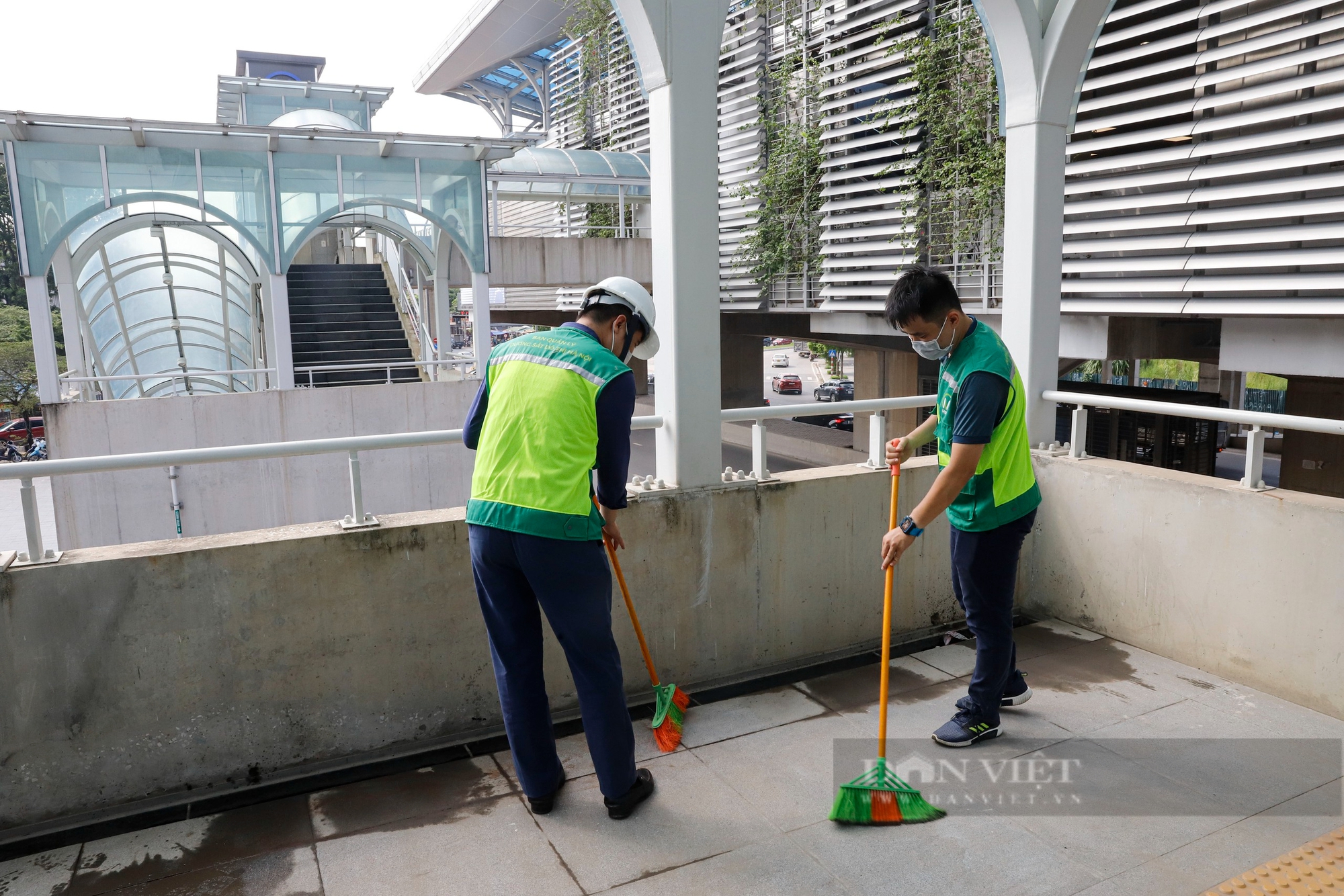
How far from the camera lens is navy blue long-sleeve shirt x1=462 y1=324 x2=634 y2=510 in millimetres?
3115

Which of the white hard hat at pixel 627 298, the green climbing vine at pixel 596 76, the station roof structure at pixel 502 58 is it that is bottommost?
the white hard hat at pixel 627 298

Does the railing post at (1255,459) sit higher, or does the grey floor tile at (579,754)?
the railing post at (1255,459)

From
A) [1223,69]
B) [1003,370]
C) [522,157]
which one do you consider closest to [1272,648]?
[1003,370]

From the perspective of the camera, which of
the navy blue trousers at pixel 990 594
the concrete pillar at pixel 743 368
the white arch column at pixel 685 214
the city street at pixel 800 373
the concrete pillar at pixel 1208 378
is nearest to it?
the navy blue trousers at pixel 990 594

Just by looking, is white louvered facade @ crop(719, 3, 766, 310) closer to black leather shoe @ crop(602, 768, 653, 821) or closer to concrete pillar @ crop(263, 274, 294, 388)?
concrete pillar @ crop(263, 274, 294, 388)

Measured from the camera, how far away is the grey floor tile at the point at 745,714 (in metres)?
3.95

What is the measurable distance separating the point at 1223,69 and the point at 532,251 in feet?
51.0

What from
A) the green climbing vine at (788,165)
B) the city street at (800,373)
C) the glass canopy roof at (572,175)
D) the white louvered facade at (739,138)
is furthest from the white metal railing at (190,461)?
the city street at (800,373)

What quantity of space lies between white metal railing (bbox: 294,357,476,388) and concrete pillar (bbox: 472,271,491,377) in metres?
0.28

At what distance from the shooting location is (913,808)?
320 centimetres

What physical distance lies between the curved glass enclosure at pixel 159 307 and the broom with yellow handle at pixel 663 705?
1519 cm

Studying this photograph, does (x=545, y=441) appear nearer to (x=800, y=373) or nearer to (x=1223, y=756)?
(x=1223, y=756)

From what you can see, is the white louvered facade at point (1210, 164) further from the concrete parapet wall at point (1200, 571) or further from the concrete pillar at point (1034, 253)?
the concrete parapet wall at point (1200, 571)

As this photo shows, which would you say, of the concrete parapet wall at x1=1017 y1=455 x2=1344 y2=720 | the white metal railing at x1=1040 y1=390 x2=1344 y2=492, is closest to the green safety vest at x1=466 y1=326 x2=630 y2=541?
the white metal railing at x1=1040 y1=390 x2=1344 y2=492
